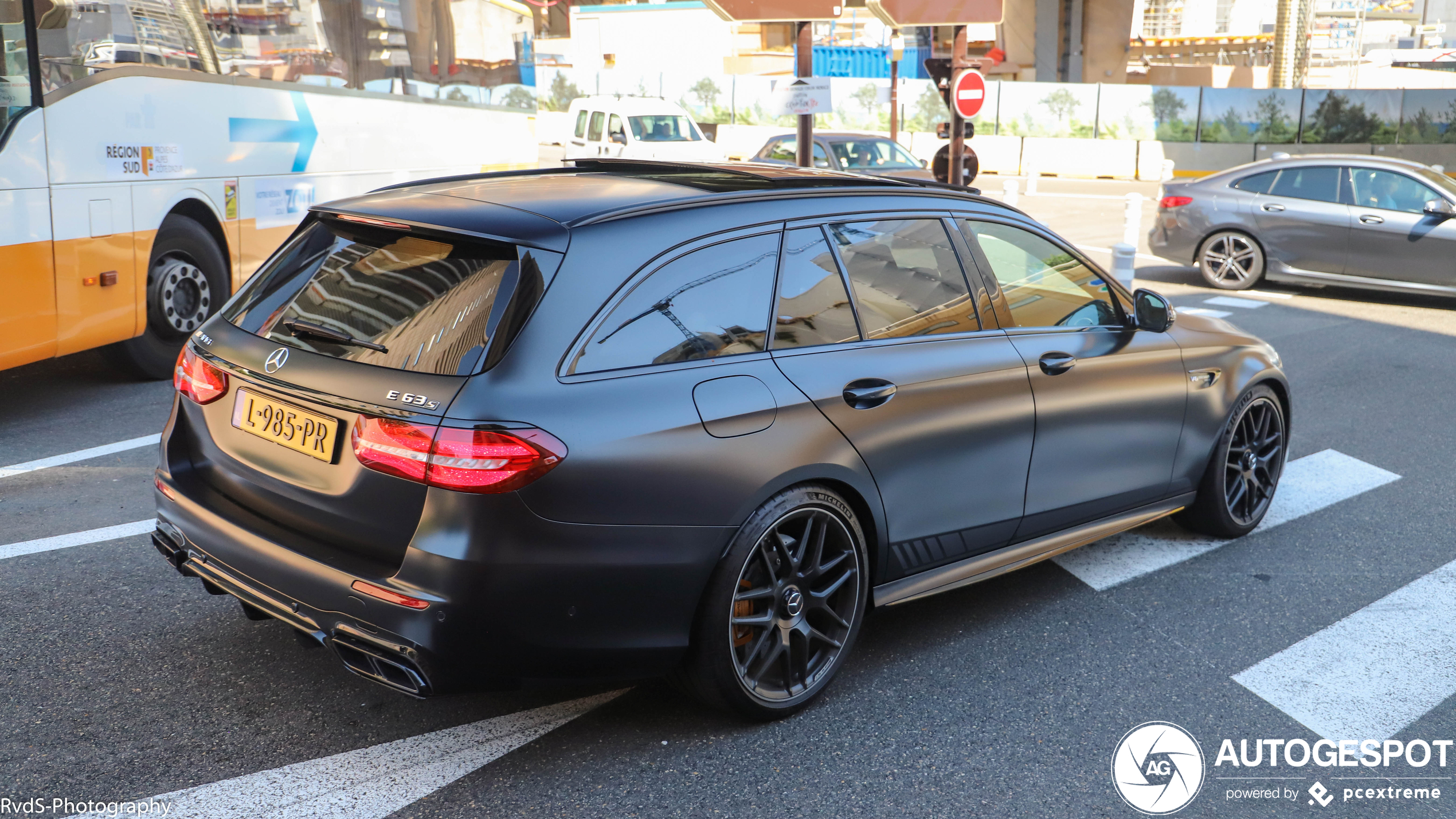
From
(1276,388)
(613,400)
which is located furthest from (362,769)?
(1276,388)

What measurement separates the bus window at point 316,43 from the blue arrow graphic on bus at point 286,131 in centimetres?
25

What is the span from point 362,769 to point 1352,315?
11380 millimetres

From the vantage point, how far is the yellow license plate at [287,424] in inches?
123

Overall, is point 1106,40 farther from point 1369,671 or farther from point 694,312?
point 694,312

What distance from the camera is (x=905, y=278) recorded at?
4.01 m

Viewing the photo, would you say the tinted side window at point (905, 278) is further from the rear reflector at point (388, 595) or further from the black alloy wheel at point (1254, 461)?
the black alloy wheel at point (1254, 461)

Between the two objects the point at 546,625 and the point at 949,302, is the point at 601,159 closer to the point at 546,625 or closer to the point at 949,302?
the point at 949,302

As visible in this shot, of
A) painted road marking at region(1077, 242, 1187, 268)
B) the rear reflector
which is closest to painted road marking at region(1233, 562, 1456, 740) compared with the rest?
the rear reflector

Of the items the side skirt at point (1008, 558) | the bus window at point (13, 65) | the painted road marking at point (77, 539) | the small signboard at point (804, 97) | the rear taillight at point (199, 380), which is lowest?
the painted road marking at point (77, 539)

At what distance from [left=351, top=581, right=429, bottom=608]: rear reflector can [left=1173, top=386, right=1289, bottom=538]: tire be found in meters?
3.71

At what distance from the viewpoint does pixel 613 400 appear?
3.06 meters

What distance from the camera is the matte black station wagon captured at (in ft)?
9.71

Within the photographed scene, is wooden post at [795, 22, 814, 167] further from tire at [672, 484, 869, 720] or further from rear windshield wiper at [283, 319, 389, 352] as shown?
rear windshield wiper at [283, 319, 389, 352]

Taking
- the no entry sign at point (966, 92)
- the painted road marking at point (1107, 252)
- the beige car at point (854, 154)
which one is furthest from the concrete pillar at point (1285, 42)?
the no entry sign at point (966, 92)
